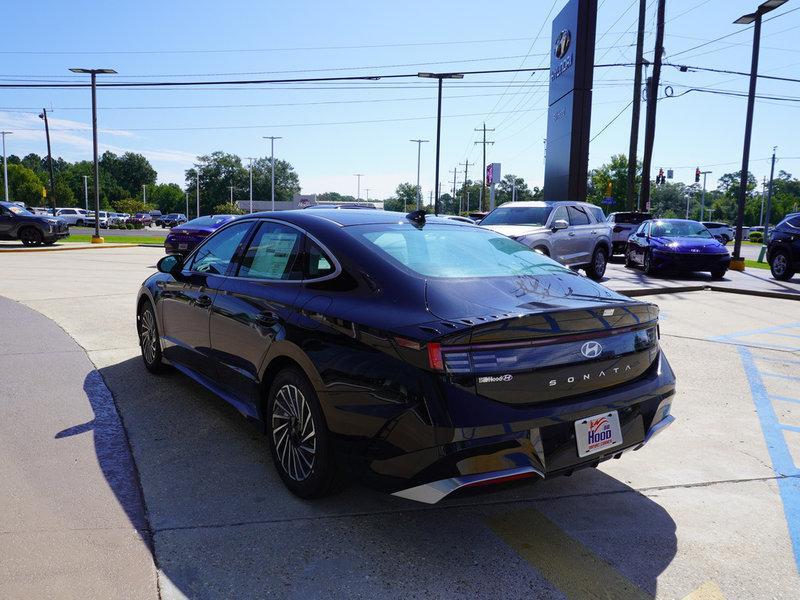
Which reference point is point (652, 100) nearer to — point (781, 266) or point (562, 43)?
point (562, 43)

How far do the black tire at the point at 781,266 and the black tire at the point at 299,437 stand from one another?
53.8 ft

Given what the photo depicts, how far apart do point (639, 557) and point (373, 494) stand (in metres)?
1.43

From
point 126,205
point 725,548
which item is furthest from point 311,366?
point 126,205

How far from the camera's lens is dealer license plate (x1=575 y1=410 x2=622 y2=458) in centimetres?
284

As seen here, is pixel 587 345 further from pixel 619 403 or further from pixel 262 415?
pixel 262 415

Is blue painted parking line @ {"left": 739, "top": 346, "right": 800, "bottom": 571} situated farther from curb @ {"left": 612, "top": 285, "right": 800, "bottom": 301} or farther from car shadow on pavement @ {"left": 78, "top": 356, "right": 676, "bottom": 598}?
curb @ {"left": 612, "top": 285, "right": 800, "bottom": 301}

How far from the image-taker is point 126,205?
332ft

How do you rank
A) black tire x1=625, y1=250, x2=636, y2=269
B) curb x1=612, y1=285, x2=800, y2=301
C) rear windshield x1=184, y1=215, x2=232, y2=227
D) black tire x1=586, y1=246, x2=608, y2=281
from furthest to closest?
black tire x1=625, y1=250, x2=636, y2=269 → rear windshield x1=184, y1=215, x2=232, y2=227 → black tire x1=586, y1=246, x2=608, y2=281 → curb x1=612, y1=285, x2=800, y2=301

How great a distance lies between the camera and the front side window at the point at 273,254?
372 cm

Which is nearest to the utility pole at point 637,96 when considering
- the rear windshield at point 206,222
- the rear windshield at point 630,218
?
the rear windshield at point 630,218

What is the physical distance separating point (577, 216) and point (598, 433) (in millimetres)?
11924

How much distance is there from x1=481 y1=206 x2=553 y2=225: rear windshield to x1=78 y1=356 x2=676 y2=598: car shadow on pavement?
397 inches

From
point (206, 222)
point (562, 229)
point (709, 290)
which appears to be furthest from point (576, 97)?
point (206, 222)

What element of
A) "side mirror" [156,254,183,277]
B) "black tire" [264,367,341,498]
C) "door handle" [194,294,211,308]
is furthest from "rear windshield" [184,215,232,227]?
"black tire" [264,367,341,498]
